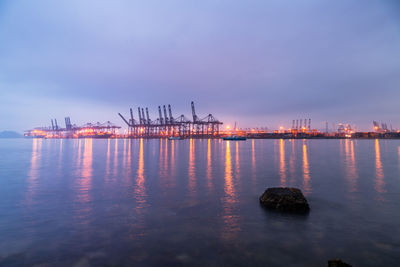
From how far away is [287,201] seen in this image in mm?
7496

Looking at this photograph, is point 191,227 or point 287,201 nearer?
Answer: point 191,227

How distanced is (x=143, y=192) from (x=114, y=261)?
5863 millimetres

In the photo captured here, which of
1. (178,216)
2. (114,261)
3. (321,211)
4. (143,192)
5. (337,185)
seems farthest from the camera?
(337,185)

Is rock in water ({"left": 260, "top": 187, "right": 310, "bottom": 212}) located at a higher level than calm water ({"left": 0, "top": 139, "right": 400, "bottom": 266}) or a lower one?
higher

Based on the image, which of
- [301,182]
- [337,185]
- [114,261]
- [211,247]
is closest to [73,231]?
[114,261]

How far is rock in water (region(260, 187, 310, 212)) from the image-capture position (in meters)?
7.45

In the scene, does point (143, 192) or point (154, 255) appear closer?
point (154, 255)

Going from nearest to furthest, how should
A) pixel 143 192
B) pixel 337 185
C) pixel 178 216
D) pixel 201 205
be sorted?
pixel 178 216 → pixel 201 205 → pixel 143 192 → pixel 337 185

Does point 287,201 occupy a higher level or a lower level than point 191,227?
higher

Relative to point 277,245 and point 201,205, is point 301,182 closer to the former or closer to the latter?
point 201,205

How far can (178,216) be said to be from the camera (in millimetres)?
7016

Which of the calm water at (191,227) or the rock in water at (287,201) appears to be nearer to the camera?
the calm water at (191,227)

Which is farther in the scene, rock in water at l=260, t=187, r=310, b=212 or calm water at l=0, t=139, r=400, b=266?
rock in water at l=260, t=187, r=310, b=212

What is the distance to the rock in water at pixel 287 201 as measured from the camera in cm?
745
